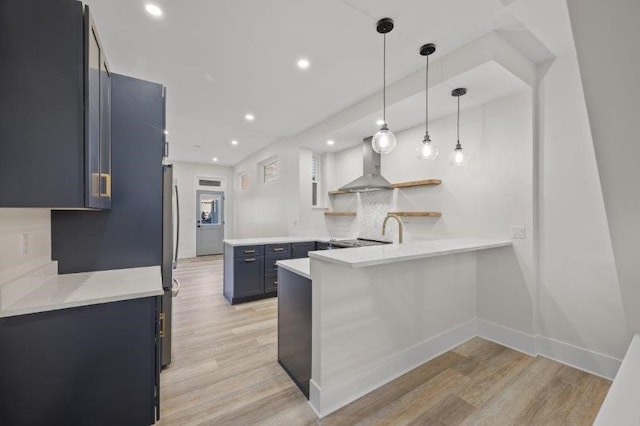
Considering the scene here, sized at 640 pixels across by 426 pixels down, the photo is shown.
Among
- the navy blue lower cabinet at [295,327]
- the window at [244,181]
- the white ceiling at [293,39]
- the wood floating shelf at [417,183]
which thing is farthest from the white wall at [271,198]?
the navy blue lower cabinet at [295,327]

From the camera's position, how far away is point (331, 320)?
71.7 inches

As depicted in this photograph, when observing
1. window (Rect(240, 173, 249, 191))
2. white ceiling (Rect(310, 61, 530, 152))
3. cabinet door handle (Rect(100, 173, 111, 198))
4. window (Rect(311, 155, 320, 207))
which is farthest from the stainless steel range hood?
window (Rect(240, 173, 249, 191))

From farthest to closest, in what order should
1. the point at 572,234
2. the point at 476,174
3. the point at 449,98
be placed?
1. the point at 476,174
2. the point at 449,98
3. the point at 572,234

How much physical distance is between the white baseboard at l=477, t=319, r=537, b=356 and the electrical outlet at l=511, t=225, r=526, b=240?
934 mm

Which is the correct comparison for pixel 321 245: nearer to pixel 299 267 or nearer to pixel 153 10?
pixel 299 267

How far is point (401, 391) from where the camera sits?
196 cm

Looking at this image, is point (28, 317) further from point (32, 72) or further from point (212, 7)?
point (212, 7)

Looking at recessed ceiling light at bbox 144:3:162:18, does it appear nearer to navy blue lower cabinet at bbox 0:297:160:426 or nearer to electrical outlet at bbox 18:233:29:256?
electrical outlet at bbox 18:233:29:256

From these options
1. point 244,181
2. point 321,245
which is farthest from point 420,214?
point 244,181

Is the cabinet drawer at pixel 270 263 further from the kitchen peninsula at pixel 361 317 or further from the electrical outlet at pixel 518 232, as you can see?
the electrical outlet at pixel 518 232

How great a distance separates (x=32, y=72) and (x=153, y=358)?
1.55 meters

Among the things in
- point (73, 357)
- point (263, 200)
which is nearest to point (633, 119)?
point (73, 357)

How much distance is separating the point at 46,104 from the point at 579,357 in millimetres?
4091

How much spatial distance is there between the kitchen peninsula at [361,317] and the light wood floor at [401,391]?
0.12 metres
